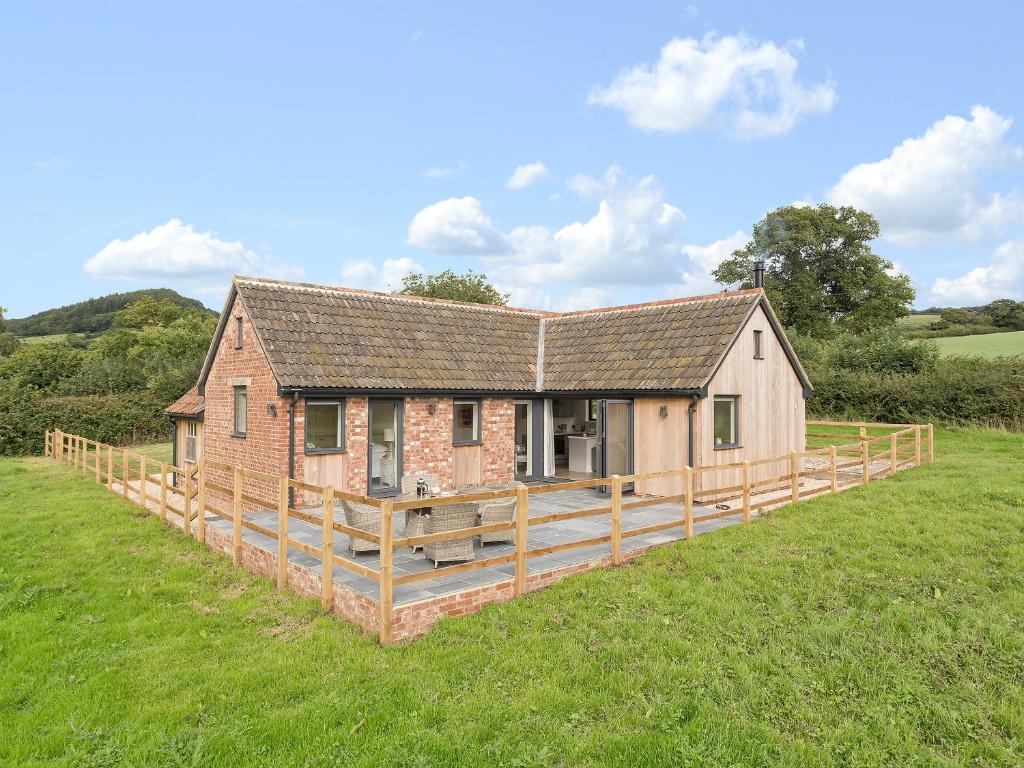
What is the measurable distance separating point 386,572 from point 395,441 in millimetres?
7720

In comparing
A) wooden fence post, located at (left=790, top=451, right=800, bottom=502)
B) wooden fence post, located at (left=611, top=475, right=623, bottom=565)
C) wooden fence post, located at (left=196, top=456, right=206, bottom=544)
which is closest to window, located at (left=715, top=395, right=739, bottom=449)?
wooden fence post, located at (left=790, top=451, right=800, bottom=502)

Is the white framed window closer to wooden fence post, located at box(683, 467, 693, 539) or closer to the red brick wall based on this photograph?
the red brick wall

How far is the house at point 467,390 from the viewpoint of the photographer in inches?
525

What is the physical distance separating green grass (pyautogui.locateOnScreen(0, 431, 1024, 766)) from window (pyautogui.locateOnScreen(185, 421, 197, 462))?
8.42 m

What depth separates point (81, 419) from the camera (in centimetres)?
2705

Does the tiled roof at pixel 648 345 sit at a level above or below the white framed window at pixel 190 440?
above

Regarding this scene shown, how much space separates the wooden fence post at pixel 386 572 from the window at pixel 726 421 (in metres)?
9.37

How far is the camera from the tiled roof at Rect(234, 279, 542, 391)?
13.4m

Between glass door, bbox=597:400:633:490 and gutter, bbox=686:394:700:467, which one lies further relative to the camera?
glass door, bbox=597:400:633:490

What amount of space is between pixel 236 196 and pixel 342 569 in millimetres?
15370

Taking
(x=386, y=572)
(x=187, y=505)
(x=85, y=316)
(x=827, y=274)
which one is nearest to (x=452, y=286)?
(x=827, y=274)

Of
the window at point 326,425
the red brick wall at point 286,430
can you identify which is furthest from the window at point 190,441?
the window at point 326,425

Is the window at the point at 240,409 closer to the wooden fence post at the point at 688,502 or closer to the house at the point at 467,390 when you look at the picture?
the house at the point at 467,390

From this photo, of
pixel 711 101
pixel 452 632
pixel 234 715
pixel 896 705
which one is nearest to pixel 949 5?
pixel 711 101
